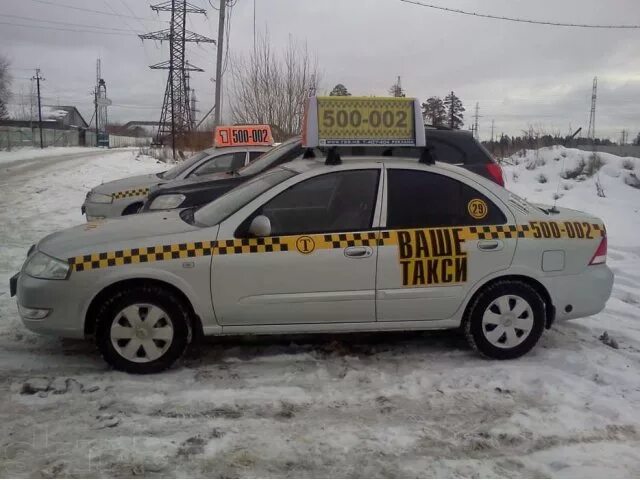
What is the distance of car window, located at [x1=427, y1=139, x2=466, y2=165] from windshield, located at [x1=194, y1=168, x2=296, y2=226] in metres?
2.66

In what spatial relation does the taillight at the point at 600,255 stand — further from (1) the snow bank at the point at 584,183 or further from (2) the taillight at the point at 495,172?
(1) the snow bank at the point at 584,183

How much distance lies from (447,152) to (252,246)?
359 centimetres

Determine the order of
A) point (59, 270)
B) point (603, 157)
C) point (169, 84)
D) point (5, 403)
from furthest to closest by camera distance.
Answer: point (169, 84)
point (603, 157)
point (59, 270)
point (5, 403)

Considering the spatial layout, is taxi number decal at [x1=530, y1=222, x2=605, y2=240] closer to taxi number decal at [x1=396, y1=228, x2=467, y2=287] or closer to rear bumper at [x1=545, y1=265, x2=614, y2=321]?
rear bumper at [x1=545, y1=265, x2=614, y2=321]

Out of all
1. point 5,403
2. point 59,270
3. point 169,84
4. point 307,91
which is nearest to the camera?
point 5,403

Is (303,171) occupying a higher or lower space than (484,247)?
higher

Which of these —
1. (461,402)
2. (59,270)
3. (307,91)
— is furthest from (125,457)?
(307,91)

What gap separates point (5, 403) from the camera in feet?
12.0

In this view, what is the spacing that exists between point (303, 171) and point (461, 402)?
2051 millimetres

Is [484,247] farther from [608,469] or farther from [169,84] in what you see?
[169,84]

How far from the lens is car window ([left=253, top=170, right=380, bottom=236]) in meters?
4.29

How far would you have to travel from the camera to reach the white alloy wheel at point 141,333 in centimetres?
405

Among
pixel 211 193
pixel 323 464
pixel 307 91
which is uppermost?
pixel 307 91

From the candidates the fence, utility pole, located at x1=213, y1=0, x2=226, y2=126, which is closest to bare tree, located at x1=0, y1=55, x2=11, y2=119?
the fence
